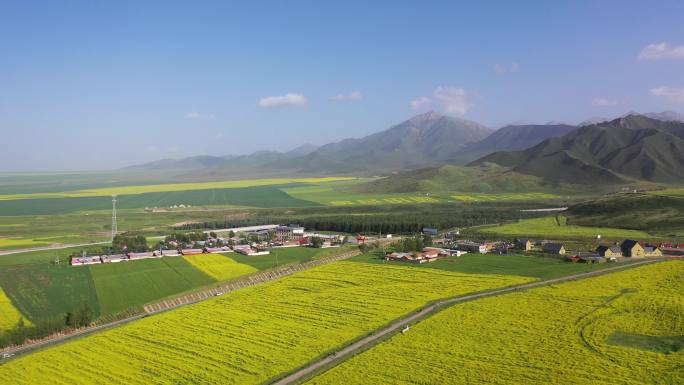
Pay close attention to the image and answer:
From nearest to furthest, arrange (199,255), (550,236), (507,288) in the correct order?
(507,288) < (199,255) < (550,236)

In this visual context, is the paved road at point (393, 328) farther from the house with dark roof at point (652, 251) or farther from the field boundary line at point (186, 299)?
the field boundary line at point (186, 299)

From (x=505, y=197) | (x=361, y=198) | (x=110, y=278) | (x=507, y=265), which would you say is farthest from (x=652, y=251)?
(x=361, y=198)

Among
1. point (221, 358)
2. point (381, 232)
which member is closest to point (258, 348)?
point (221, 358)

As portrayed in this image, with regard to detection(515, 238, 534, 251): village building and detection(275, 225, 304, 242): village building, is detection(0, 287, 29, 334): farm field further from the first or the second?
detection(515, 238, 534, 251): village building

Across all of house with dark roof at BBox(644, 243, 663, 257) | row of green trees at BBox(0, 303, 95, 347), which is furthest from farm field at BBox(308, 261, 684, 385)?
row of green trees at BBox(0, 303, 95, 347)

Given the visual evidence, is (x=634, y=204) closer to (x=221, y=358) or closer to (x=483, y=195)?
(x=483, y=195)
